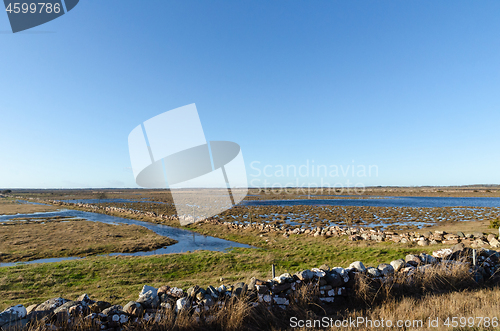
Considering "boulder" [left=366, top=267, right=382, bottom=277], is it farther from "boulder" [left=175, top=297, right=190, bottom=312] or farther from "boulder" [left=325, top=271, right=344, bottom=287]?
"boulder" [left=175, top=297, right=190, bottom=312]

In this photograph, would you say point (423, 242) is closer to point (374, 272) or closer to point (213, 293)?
point (374, 272)

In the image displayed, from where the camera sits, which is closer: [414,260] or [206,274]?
[414,260]

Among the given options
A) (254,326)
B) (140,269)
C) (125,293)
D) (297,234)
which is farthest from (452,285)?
(297,234)

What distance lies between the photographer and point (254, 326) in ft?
15.9

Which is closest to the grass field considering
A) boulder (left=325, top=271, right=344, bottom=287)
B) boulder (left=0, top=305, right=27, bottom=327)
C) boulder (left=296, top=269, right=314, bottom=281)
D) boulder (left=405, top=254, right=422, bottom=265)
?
boulder (left=325, top=271, right=344, bottom=287)

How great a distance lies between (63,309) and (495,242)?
58.1 feet

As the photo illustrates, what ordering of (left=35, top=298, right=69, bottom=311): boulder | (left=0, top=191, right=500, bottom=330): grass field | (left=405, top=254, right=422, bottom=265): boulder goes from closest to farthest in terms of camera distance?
(left=35, top=298, right=69, bottom=311): boulder, (left=0, top=191, right=500, bottom=330): grass field, (left=405, top=254, right=422, bottom=265): boulder

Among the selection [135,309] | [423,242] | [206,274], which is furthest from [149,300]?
[423,242]

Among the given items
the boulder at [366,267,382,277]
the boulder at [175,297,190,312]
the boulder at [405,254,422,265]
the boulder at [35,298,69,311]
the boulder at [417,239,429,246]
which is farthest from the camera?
the boulder at [417,239,429,246]

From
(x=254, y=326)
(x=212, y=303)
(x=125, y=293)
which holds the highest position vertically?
(x=212, y=303)

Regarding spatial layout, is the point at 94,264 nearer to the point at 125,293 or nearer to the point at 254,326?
the point at 125,293

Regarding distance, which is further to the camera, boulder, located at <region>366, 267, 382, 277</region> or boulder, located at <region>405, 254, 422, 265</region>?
boulder, located at <region>405, 254, 422, 265</region>

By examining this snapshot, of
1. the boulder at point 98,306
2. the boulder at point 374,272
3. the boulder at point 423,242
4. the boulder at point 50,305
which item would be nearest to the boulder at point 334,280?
the boulder at point 374,272

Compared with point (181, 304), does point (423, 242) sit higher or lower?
lower
